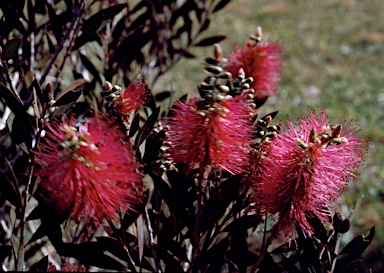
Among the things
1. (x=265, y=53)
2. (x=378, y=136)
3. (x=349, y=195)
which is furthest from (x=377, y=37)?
(x=265, y=53)

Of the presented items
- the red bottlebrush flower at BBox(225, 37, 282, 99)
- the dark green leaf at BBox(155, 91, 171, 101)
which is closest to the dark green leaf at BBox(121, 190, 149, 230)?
the red bottlebrush flower at BBox(225, 37, 282, 99)

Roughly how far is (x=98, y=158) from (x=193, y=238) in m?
0.32

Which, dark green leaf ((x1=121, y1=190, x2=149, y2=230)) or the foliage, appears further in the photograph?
dark green leaf ((x1=121, y1=190, x2=149, y2=230))

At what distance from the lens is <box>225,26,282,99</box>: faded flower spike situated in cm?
129

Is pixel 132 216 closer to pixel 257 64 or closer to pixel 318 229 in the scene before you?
pixel 318 229

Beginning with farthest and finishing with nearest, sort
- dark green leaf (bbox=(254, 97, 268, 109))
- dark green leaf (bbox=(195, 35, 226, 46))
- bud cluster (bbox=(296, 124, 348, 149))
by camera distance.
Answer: dark green leaf (bbox=(195, 35, 226, 46)), dark green leaf (bbox=(254, 97, 268, 109)), bud cluster (bbox=(296, 124, 348, 149))

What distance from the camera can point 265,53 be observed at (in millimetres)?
1297

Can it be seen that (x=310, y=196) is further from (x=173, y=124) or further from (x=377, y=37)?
(x=377, y=37)

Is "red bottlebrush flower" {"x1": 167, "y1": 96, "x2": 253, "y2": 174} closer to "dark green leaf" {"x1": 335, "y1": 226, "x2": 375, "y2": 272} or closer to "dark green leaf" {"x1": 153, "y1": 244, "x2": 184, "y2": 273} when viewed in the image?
"dark green leaf" {"x1": 153, "y1": 244, "x2": 184, "y2": 273}

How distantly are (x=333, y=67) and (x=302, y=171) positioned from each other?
476cm

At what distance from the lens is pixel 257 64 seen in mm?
1286

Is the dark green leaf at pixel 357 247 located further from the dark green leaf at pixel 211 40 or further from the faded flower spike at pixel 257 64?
the dark green leaf at pixel 211 40

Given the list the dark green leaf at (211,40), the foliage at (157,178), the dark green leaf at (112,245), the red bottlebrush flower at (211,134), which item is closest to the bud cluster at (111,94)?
the foliage at (157,178)

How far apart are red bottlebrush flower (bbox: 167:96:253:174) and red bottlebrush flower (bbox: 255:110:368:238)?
0.19 ft
